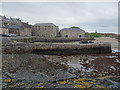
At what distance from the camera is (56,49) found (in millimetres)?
14289

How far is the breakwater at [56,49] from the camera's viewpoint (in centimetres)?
1225

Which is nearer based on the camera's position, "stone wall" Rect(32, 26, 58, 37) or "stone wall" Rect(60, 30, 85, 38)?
"stone wall" Rect(60, 30, 85, 38)

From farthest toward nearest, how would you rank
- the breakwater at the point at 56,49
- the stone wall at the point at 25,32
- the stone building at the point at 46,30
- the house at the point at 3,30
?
the stone building at the point at 46,30 → the stone wall at the point at 25,32 → the house at the point at 3,30 → the breakwater at the point at 56,49

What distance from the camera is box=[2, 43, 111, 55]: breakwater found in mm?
12252

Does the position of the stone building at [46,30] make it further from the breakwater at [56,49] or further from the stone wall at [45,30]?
the breakwater at [56,49]


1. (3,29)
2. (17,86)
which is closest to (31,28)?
(3,29)

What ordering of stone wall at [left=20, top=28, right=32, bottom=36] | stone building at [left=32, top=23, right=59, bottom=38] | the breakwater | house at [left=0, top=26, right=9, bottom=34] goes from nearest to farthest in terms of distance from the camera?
the breakwater → house at [left=0, top=26, right=9, bottom=34] → stone wall at [left=20, top=28, right=32, bottom=36] → stone building at [left=32, top=23, right=59, bottom=38]

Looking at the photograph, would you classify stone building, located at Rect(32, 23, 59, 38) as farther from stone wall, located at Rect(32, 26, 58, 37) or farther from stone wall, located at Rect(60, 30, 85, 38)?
stone wall, located at Rect(60, 30, 85, 38)

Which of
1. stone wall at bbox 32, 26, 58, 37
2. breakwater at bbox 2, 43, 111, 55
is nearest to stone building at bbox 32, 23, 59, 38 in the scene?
stone wall at bbox 32, 26, 58, 37

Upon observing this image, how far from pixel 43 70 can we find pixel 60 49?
7273mm

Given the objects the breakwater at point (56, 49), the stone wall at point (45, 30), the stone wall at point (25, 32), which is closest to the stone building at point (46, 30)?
the stone wall at point (45, 30)

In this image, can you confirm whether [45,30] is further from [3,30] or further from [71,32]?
[3,30]

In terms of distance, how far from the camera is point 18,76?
6289 millimetres

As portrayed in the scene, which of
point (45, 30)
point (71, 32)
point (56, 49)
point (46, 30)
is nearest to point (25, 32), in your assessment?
point (45, 30)
